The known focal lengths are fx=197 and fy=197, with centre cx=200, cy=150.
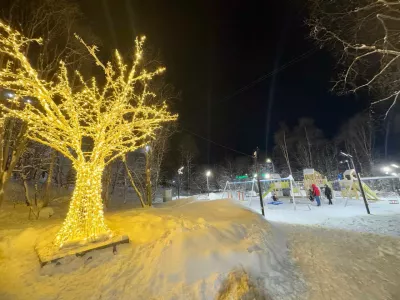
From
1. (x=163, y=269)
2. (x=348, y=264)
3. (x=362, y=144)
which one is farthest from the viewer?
(x=362, y=144)

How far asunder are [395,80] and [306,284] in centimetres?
741

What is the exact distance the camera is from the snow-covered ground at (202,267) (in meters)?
3.91

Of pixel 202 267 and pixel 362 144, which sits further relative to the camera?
pixel 362 144

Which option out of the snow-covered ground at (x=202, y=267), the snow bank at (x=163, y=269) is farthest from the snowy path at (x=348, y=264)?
the snow bank at (x=163, y=269)

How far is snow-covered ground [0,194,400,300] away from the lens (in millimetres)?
3906

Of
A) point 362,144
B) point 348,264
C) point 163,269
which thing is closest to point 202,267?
point 163,269

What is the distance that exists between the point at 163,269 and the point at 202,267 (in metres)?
0.86

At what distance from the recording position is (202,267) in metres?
4.41

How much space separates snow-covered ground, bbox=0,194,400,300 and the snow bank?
19mm

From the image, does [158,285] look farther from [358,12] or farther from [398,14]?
[398,14]

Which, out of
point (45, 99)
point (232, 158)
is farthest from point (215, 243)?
point (232, 158)

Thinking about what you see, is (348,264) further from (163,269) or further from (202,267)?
(163,269)

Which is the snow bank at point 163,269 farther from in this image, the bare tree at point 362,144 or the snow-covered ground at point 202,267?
the bare tree at point 362,144

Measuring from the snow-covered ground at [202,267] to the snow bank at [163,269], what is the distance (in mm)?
19
